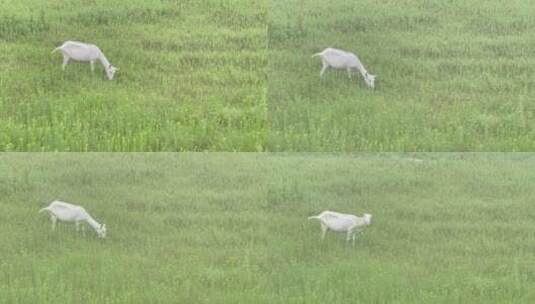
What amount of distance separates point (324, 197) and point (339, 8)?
0.69 meters

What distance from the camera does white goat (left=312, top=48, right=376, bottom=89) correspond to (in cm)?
367

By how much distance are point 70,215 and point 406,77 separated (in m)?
1.31

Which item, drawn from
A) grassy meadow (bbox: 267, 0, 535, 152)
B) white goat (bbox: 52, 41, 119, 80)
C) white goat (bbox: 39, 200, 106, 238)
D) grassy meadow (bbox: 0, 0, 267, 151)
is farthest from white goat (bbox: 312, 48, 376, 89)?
white goat (bbox: 39, 200, 106, 238)

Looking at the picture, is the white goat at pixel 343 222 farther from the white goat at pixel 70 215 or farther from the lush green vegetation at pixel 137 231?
the white goat at pixel 70 215

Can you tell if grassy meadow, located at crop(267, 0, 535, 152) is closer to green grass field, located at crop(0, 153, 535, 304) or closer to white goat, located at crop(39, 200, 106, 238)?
green grass field, located at crop(0, 153, 535, 304)

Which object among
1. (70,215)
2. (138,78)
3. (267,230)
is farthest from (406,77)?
(70,215)

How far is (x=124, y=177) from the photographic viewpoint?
3.76 metres

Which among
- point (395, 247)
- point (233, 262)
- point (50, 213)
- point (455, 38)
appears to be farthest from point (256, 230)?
point (455, 38)

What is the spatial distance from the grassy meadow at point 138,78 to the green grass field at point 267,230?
0.09 metres

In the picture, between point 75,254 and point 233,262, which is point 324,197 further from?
point 75,254

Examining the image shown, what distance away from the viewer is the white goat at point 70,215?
3.73m

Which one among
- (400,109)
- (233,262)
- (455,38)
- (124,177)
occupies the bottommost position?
(233,262)

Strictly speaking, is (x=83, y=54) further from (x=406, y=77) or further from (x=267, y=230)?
(x=406, y=77)

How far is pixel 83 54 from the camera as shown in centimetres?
367
